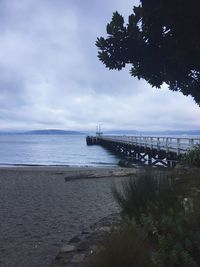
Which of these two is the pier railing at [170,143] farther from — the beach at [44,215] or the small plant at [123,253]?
the small plant at [123,253]

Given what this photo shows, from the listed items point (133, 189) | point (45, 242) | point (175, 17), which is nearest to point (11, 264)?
point (45, 242)

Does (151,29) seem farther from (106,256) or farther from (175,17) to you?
(106,256)

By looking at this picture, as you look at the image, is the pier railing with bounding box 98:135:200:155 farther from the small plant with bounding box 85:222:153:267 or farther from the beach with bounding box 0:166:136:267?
the small plant with bounding box 85:222:153:267

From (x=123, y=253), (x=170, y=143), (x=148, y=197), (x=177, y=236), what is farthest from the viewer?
(x=170, y=143)

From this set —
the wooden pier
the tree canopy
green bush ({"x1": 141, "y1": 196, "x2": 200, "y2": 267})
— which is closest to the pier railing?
the wooden pier

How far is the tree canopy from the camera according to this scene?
7.46 m

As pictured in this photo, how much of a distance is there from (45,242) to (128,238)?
3.08 metres

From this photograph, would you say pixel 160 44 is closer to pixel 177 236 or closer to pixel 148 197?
pixel 148 197

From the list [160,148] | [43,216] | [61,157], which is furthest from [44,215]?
[61,157]

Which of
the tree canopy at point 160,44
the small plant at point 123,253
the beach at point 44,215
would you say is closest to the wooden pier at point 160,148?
the beach at point 44,215

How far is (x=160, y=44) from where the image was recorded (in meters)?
8.45

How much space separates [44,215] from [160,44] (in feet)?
13.4

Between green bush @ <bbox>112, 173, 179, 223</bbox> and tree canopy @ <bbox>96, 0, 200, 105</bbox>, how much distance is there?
2750 millimetres

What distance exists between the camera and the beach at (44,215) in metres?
5.96
